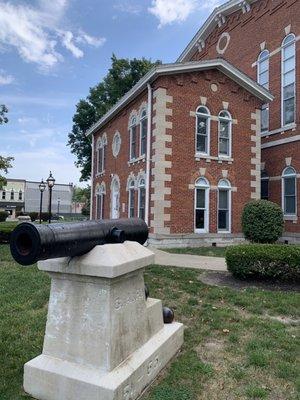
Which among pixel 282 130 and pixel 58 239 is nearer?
pixel 58 239

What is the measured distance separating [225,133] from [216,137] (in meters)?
0.70

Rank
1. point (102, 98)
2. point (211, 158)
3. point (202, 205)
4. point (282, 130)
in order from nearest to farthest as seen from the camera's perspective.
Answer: point (202, 205) → point (211, 158) → point (282, 130) → point (102, 98)

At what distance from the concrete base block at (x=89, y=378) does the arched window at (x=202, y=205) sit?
40.0 ft

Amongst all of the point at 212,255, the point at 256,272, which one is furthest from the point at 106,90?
the point at 256,272

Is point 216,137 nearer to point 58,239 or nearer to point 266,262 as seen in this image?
point 266,262

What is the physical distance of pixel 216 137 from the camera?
1641 cm

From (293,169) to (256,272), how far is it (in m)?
10.6

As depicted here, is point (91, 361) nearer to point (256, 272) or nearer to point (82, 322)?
point (82, 322)

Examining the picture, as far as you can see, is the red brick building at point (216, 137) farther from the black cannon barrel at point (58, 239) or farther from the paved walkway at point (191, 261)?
the black cannon barrel at point (58, 239)

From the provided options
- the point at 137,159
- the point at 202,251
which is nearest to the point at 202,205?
the point at 202,251

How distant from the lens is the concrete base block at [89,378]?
3.15 m

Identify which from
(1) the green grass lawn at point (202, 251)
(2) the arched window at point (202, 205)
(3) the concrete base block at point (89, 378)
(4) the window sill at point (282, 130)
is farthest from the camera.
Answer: (4) the window sill at point (282, 130)

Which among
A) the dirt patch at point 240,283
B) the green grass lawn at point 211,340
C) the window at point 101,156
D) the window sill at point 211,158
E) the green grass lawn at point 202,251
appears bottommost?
the green grass lawn at point 211,340

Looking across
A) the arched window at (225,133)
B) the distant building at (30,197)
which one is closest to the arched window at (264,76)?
the arched window at (225,133)
